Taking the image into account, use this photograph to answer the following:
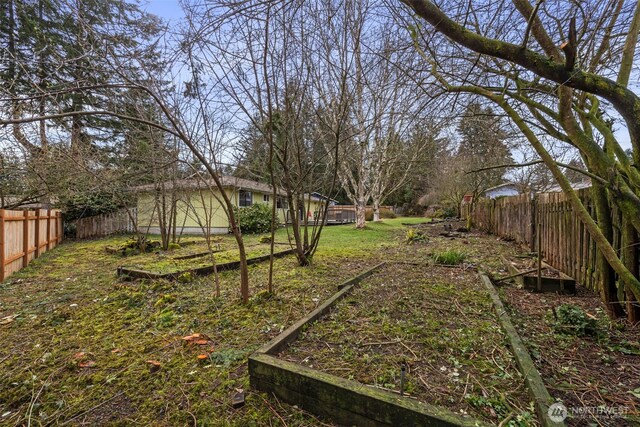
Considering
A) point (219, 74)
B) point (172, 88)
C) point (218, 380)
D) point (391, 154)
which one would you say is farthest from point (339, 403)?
point (391, 154)

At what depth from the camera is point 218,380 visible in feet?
7.34

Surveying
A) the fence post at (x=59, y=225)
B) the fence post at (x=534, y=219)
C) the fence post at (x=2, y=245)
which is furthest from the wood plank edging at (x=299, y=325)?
the fence post at (x=59, y=225)

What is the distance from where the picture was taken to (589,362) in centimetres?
229

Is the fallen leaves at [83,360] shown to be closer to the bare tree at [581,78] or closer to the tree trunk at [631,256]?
the bare tree at [581,78]

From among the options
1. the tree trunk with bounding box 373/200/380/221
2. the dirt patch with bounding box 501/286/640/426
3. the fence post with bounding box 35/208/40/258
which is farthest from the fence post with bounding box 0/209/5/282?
the tree trunk with bounding box 373/200/380/221

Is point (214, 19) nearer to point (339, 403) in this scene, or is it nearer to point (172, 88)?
point (172, 88)

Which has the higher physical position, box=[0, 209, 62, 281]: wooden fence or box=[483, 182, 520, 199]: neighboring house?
box=[483, 182, 520, 199]: neighboring house

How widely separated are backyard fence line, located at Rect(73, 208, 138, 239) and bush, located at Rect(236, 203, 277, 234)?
4999mm

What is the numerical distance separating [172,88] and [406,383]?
16.1ft

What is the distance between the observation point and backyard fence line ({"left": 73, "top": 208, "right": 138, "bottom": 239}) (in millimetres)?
13812

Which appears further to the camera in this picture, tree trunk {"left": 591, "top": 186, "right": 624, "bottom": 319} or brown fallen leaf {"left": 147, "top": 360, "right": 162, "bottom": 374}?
tree trunk {"left": 591, "top": 186, "right": 624, "bottom": 319}

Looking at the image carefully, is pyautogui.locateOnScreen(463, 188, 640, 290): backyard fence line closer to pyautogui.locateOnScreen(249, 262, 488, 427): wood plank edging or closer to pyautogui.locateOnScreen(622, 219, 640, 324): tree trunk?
pyautogui.locateOnScreen(622, 219, 640, 324): tree trunk

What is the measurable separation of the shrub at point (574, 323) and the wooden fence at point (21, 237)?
8.96 meters
